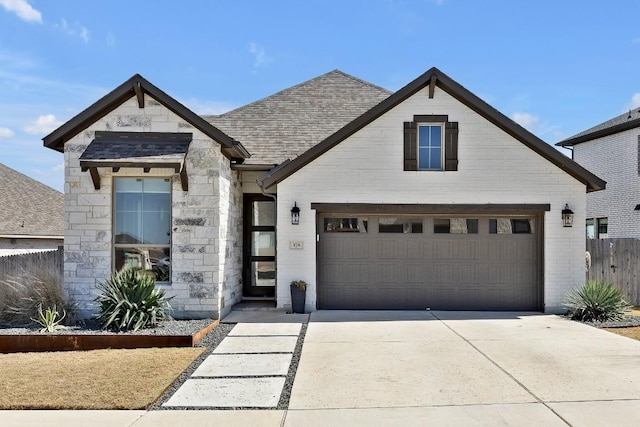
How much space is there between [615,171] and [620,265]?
23.8 ft

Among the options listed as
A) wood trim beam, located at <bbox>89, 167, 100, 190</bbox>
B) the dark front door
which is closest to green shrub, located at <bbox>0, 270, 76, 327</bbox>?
wood trim beam, located at <bbox>89, 167, 100, 190</bbox>

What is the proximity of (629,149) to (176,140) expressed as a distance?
53.2 ft

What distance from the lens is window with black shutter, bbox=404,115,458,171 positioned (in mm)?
11203

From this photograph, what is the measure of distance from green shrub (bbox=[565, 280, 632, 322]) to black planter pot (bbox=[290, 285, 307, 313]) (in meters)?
5.89

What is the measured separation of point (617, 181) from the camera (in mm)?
18266

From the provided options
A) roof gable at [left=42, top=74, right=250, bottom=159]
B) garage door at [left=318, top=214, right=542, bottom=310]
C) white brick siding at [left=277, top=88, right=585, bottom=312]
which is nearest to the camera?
roof gable at [left=42, top=74, right=250, bottom=159]

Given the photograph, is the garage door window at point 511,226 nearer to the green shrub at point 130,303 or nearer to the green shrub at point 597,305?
the green shrub at point 597,305

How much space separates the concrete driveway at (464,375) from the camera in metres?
5.01

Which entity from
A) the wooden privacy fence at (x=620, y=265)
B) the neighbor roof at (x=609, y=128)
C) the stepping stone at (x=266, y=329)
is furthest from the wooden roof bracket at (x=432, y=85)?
the neighbor roof at (x=609, y=128)

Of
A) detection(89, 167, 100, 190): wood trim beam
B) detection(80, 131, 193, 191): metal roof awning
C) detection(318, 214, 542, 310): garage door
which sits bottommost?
detection(318, 214, 542, 310): garage door

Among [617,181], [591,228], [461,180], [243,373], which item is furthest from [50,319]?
[591,228]

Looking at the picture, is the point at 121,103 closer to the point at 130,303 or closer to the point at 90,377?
the point at 130,303

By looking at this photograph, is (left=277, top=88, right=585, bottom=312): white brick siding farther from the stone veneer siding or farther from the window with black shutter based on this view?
the stone veneer siding

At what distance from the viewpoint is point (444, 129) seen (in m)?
11.2
